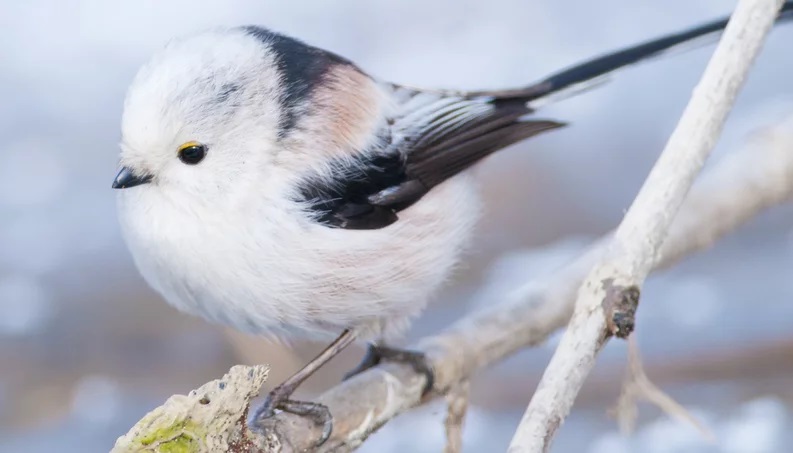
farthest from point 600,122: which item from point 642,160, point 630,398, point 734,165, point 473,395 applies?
point 630,398

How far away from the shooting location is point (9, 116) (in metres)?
2.12

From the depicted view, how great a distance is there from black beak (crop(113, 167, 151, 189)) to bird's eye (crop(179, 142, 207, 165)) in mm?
39

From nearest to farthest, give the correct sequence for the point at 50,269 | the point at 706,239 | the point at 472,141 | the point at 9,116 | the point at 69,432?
the point at 472,141 < the point at 706,239 < the point at 69,432 < the point at 50,269 < the point at 9,116

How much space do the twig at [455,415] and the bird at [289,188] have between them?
0.13 m

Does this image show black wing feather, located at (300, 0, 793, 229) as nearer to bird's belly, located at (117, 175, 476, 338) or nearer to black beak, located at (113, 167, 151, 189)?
bird's belly, located at (117, 175, 476, 338)

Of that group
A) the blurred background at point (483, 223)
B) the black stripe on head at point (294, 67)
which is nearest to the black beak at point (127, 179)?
the black stripe on head at point (294, 67)

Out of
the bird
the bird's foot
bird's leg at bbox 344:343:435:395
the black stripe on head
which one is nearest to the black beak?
the bird

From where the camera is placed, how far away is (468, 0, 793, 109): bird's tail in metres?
1.23

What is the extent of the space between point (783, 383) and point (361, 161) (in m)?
1.02

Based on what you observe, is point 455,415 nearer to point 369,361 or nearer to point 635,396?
point 369,361

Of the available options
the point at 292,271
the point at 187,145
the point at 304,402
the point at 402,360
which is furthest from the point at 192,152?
the point at 402,360

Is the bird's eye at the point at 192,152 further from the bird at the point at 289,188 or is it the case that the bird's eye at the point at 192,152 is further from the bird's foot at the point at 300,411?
the bird's foot at the point at 300,411

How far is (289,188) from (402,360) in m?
0.32

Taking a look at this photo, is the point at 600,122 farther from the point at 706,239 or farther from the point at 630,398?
the point at 630,398
